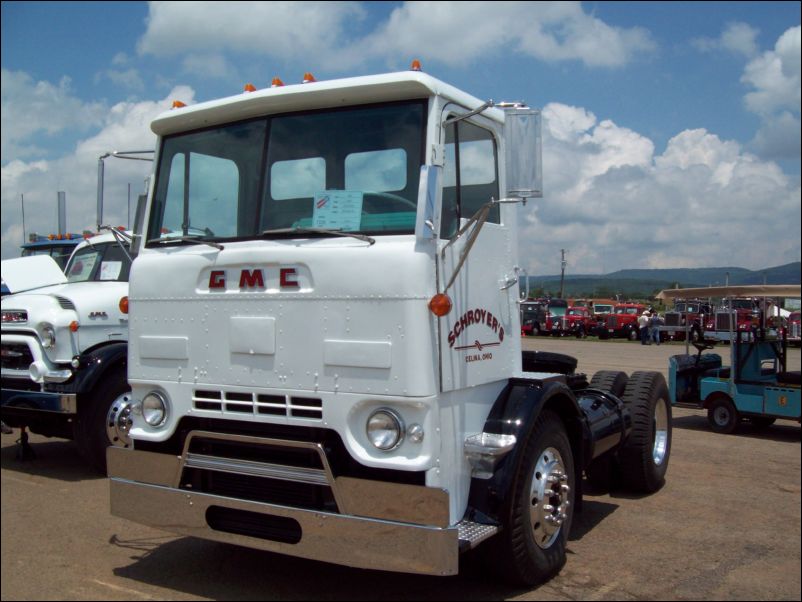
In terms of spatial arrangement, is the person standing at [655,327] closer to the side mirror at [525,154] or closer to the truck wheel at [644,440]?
the truck wheel at [644,440]

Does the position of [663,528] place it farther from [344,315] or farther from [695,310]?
[695,310]

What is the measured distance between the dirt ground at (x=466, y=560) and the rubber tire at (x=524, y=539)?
0.44ft

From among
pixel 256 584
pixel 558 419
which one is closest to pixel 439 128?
pixel 558 419

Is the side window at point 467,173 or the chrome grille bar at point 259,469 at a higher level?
the side window at point 467,173

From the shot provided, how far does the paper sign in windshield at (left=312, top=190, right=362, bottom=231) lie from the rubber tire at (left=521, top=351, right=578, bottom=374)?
99.5 inches

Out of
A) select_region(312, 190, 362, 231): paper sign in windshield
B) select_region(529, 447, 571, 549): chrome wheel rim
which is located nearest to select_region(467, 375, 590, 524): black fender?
select_region(529, 447, 571, 549): chrome wheel rim

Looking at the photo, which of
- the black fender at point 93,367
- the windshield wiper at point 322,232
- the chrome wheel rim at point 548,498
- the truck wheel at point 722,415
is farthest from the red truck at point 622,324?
the windshield wiper at point 322,232

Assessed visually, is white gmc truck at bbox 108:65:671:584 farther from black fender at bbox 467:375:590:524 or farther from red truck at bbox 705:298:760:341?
red truck at bbox 705:298:760:341

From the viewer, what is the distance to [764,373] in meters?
10.3

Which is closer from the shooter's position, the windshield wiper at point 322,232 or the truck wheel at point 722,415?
the windshield wiper at point 322,232

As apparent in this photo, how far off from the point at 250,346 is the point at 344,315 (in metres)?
0.63

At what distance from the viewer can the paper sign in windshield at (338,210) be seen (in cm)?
419

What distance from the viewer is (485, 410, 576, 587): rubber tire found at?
4180 mm

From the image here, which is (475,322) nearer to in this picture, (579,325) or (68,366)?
(68,366)
